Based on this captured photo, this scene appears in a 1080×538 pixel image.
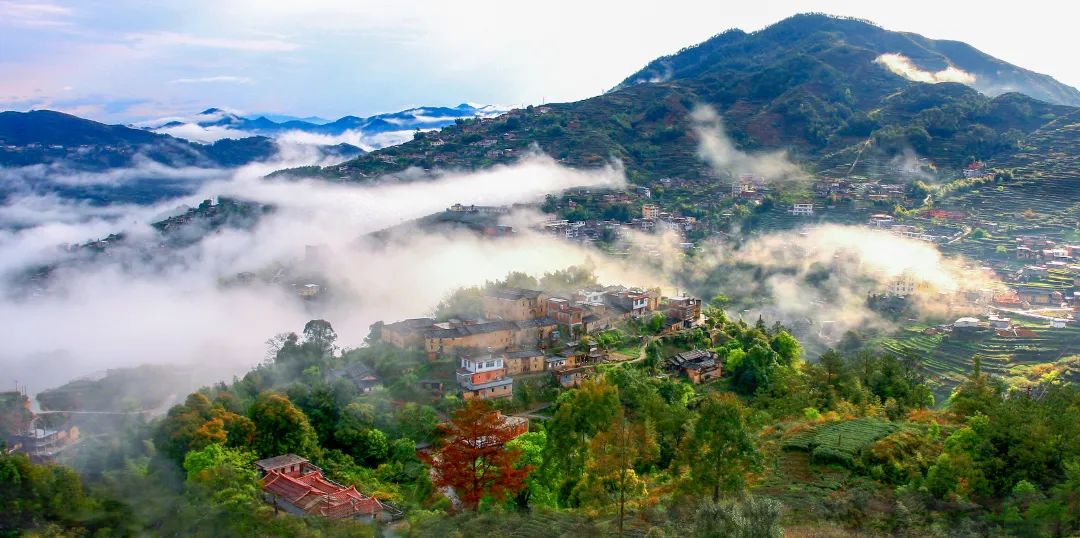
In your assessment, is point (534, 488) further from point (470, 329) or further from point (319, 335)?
point (319, 335)

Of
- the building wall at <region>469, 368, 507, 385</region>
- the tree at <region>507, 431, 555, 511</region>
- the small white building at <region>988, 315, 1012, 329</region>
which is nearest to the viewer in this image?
the tree at <region>507, 431, 555, 511</region>

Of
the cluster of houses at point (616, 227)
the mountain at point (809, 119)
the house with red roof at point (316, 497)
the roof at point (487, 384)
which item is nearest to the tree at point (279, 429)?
the house with red roof at point (316, 497)

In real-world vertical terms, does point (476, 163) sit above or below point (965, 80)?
below

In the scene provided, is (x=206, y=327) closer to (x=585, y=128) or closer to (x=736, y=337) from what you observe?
(x=736, y=337)

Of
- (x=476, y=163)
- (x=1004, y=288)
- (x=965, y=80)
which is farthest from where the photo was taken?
(x=965, y=80)

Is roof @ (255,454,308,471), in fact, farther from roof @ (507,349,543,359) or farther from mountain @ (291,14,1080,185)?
mountain @ (291,14,1080,185)

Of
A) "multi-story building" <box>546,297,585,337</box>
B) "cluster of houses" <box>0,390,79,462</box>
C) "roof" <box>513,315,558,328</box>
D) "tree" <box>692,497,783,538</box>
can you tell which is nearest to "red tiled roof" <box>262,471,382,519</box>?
"tree" <box>692,497,783,538</box>

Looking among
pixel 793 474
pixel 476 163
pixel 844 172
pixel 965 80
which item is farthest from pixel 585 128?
pixel 793 474
